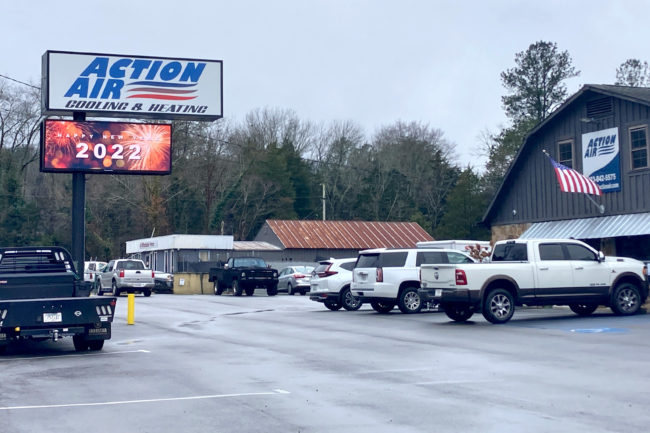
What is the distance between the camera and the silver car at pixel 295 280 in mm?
44562

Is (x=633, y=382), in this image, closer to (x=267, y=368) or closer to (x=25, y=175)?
(x=267, y=368)

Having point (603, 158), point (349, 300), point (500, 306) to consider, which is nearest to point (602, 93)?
point (603, 158)

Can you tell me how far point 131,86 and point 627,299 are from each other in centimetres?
1779

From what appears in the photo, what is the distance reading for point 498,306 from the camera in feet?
70.0

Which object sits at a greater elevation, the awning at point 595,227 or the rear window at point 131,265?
the awning at point 595,227

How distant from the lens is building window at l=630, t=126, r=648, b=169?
2895 centimetres

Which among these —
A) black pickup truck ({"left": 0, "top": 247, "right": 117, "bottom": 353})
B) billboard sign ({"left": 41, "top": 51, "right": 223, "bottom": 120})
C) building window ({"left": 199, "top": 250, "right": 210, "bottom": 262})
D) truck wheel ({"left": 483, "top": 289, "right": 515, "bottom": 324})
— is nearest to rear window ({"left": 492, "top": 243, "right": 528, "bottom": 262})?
truck wheel ({"left": 483, "top": 289, "right": 515, "bottom": 324})

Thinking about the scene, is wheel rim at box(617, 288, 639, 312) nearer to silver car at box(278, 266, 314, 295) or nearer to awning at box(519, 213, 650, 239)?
awning at box(519, 213, 650, 239)

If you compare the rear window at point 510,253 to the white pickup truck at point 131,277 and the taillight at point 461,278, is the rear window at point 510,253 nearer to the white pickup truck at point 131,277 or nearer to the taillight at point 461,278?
the taillight at point 461,278

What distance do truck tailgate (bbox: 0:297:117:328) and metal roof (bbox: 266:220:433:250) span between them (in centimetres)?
4381

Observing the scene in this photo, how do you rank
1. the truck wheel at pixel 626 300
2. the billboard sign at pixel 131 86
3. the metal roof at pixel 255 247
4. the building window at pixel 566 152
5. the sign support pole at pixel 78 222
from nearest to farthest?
the truck wheel at pixel 626 300
the sign support pole at pixel 78 222
the billboard sign at pixel 131 86
the building window at pixel 566 152
the metal roof at pixel 255 247

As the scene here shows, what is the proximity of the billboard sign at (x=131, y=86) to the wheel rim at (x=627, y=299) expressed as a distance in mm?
15876

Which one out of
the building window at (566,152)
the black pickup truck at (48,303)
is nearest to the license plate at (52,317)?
the black pickup truck at (48,303)

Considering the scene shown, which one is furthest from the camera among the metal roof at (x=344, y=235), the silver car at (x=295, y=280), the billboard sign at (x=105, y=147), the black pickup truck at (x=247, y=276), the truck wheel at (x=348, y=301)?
the metal roof at (x=344, y=235)
